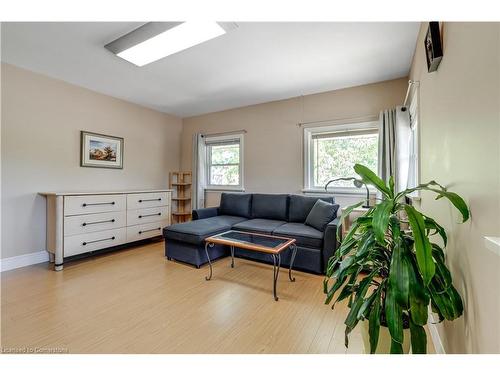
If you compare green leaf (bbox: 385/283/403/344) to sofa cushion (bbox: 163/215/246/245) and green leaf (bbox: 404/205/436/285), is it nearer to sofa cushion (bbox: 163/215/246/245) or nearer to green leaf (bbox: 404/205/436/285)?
green leaf (bbox: 404/205/436/285)

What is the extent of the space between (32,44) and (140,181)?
2317mm

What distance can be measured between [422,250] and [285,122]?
10.5 feet

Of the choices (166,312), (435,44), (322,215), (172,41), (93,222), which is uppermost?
(172,41)

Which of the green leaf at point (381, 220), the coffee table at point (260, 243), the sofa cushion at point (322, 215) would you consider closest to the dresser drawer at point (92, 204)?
the coffee table at point (260, 243)

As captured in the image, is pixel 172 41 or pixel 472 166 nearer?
pixel 472 166

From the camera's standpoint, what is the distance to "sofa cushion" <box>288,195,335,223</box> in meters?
3.31

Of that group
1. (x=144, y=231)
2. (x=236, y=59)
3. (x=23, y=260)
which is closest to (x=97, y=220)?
(x=144, y=231)

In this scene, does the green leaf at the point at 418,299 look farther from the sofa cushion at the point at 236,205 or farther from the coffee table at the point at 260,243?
the sofa cushion at the point at 236,205

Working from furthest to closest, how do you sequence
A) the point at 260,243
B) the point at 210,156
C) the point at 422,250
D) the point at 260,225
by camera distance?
the point at 210,156, the point at 260,225, the point at 260,243, the point at 422,250

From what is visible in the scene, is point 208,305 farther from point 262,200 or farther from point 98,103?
point 98,103

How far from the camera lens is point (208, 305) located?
6.56ft

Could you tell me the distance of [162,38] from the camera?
6.93ft

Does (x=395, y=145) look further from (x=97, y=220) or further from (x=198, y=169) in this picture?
(x=97, y=220)
